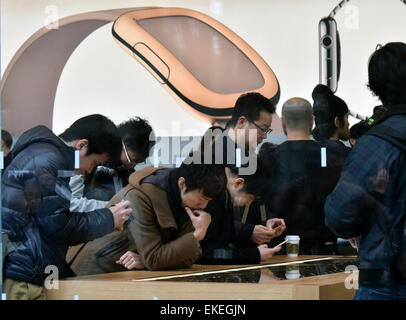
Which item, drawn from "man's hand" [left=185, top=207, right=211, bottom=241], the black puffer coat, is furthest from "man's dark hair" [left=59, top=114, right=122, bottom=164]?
"man's hand" [left=185, top=207, right=211, bottom=241]

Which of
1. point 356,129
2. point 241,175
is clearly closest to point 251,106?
point 241,175

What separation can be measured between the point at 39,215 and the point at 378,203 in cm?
164

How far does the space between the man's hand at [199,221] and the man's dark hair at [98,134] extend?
0.46m

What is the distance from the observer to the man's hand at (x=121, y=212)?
3777mm

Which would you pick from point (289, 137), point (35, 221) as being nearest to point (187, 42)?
point (289, 137)

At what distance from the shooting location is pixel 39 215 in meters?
3.59

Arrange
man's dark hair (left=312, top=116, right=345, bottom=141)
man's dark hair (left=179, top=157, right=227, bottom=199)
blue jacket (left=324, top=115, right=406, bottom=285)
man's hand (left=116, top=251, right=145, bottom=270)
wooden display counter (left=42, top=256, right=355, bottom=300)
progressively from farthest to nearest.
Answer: man's dark hair (left=312, top=116, right=345, bottom=141), man's dark hair (left=179, top=157, right=227, bottom=199), man's hand (left=116, top=251, right=145, bottom=270), wooden display counter (left=42, top=256, right=355, bottom=300), blue jacket (left=324, top=115, right=406, bottom=285)

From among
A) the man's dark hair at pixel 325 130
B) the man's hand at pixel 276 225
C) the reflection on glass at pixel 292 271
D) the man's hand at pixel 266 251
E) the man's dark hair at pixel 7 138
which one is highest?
the man's dark hair at pixel 325 130

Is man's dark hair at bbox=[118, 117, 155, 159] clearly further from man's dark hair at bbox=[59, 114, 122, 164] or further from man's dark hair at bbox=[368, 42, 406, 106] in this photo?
man's dark hair at bbox=[368, 42, 406, 106]

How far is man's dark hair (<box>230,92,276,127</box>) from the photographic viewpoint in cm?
399

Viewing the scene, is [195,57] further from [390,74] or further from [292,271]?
[390,74]

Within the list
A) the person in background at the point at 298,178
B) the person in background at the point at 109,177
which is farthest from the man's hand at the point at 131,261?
the person in background at the point at 298,178

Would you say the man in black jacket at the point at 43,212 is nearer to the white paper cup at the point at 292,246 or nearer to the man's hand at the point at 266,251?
the man's hand at the point at 266,251

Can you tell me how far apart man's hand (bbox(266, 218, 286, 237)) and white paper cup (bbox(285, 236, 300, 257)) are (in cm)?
5
